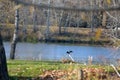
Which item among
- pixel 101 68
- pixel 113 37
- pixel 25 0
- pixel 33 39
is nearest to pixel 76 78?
pixel 101 68

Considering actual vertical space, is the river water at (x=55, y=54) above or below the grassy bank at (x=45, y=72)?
below

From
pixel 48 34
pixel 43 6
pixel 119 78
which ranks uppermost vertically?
pixel 43 6

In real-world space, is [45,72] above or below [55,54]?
above

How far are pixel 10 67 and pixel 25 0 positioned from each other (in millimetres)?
10663

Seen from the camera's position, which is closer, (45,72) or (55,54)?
(45,72)

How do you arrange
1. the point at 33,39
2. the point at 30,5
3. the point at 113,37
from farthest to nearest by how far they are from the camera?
→ the point at 33,39, the point at 113,37, the point at 30,5

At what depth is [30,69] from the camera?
1261 cm

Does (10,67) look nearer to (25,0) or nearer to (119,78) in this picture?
(119,78)

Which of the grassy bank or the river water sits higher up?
the grassy bank

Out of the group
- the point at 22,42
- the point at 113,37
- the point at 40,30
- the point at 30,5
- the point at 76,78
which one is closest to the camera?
the point at 30,5

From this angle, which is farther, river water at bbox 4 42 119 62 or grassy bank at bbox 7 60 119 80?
river water at bbox 4 42 119 62

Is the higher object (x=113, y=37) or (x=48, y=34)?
(x=113, y=37)

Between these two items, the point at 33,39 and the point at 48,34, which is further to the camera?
the point at 48,34

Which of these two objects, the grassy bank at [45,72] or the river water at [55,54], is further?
the river water at [55,54]
